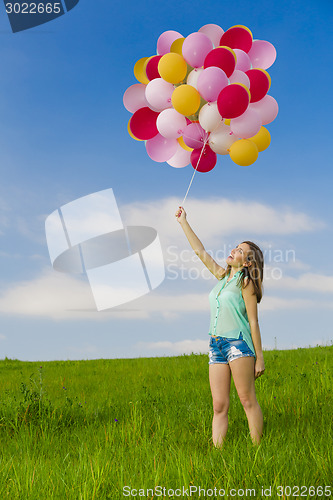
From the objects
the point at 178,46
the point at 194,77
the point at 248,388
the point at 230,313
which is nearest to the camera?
the point at 248,388

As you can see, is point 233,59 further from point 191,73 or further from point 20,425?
point 20,425

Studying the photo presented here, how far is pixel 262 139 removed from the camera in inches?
207

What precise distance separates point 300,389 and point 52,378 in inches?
206

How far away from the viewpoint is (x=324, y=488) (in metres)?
3.15

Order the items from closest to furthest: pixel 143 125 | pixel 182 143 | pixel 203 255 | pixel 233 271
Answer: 1. pixel 233 271
2. pixel 203 255
3. pixel 143 125
4. pixel 182 143

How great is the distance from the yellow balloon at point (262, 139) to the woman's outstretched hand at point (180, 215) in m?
1.31

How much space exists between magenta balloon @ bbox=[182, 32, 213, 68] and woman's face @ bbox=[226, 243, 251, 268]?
2.20 metres

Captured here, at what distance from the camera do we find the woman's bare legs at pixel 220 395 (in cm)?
408

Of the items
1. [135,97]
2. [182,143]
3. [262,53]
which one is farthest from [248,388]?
[262,53]

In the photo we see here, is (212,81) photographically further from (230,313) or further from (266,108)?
(230,313)

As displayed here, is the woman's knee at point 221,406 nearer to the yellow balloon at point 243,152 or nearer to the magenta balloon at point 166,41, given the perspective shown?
the yellow balloon at point 243,152

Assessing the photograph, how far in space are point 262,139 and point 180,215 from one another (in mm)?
1479

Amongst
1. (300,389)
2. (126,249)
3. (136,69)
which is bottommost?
(300,389)

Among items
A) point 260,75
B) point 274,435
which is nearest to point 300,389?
point 274,435
